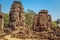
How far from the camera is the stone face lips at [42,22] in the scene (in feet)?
123

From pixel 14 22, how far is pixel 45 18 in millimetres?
7817

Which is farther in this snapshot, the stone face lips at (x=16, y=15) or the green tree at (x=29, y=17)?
the green tree at (x=29, y=17)

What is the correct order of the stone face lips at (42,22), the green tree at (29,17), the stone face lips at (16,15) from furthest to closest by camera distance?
1. the green tree at (29,17)
2. the stone face lips at (16,15)
3. the stone face lips at (42,22)

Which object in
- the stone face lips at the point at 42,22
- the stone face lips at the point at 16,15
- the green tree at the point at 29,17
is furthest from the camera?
the green tree at the point at 29,17

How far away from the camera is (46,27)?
37.5 metres

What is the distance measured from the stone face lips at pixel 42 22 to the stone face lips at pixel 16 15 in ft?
15.3

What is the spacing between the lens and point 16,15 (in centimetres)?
4338

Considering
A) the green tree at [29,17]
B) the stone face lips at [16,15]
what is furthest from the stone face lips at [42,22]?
the green tree at [29,17]

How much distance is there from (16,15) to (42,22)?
7.84 m

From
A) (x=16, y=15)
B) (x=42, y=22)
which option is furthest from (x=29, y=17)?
(x=42, y=22)

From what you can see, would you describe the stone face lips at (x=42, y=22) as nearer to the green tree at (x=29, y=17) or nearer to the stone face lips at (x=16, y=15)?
the stone face lips at (x=16, y=15)

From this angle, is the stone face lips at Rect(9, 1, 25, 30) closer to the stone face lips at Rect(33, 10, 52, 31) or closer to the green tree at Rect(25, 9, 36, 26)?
the stone face lips at Rect(33, 10, 52, 31)

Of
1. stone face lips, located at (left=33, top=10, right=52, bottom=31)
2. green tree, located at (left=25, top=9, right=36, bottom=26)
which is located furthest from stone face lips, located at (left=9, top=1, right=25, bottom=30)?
green tree, located at (left=25, top=9, right=36, bottom=26)

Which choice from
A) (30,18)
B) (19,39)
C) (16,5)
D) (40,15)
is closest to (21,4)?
(16,5)
